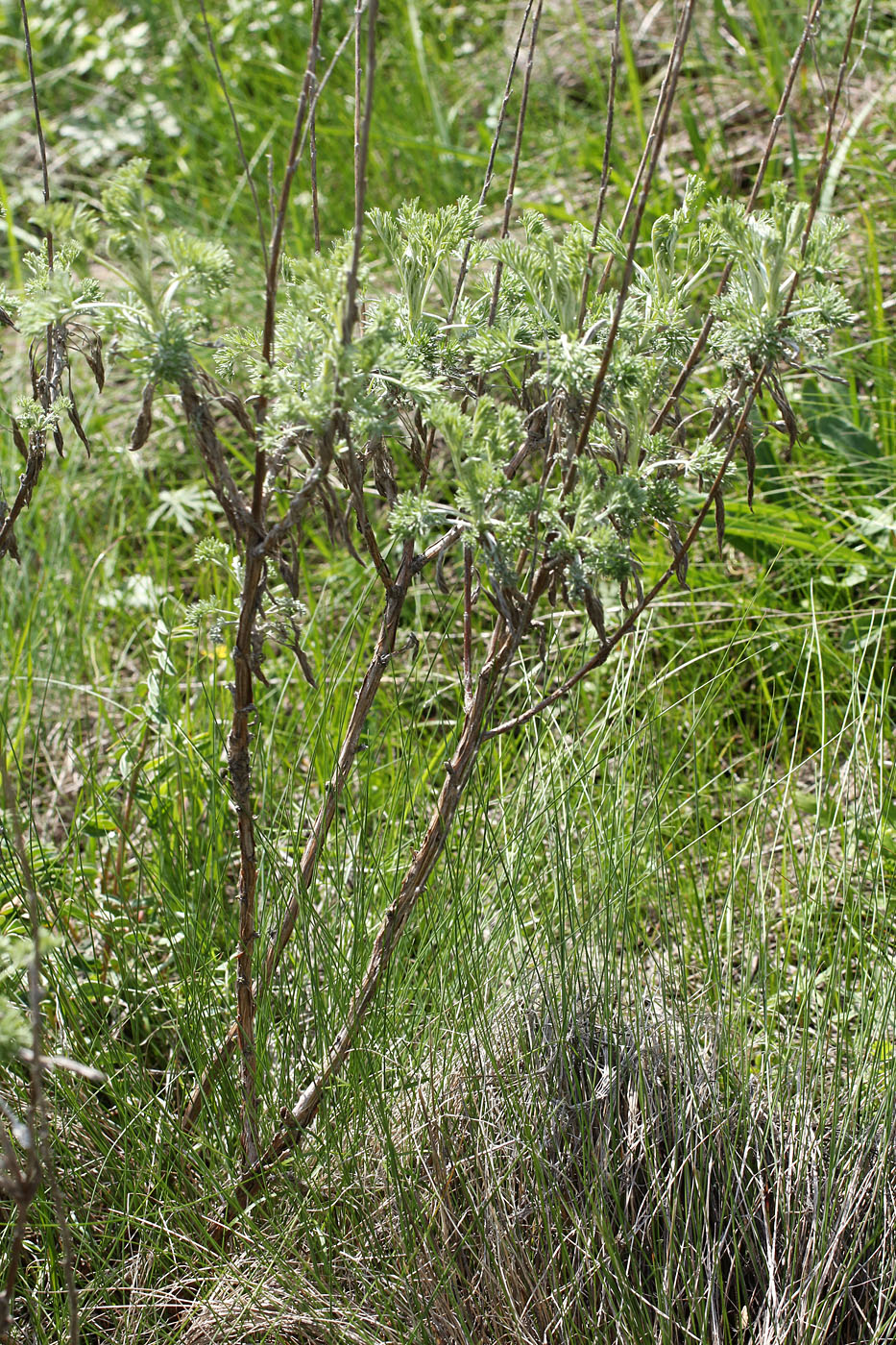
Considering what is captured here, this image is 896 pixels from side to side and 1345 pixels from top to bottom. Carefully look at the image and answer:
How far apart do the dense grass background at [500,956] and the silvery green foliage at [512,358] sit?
0.47m

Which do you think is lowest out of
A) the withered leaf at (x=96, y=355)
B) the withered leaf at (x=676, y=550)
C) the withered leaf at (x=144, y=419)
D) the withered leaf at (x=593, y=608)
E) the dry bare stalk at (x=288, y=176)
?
the withered leaf at (x=593, y=608)

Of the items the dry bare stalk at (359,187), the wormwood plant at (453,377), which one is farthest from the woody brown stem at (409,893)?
the dry bare stalk at (359,187)

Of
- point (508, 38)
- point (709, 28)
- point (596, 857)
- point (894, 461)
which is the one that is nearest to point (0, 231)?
point (508, 38)

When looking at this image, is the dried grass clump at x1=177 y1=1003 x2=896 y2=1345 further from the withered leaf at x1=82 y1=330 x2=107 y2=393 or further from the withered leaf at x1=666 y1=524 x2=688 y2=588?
the withered leaf at x1=82 y1=330 x2=107 y2=393

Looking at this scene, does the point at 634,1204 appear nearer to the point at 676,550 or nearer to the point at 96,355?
the point at 676,550

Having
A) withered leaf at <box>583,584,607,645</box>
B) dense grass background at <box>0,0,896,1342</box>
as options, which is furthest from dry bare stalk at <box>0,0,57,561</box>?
withered leaf at <box>583,584,607,645</box>

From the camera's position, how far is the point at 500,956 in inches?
55.0

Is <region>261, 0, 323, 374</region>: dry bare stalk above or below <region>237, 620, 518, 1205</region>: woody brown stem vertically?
above

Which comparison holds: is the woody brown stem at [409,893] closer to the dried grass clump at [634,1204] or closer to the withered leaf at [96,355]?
the dried grass clump at [634,1204]

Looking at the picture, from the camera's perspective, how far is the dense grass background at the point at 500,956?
3.89ft

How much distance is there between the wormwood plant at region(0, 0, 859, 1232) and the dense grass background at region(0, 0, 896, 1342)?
172 millimetres

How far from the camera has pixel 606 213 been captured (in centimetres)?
289

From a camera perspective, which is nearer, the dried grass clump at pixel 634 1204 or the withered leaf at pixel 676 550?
the withered leaf at pixel 676 550

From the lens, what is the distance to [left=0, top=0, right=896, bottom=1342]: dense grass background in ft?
3.89
